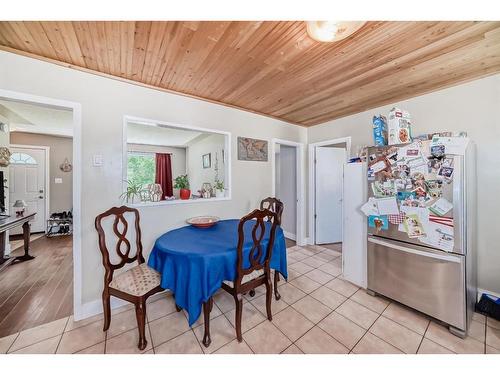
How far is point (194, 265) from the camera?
1379mm

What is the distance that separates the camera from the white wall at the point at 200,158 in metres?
3.96

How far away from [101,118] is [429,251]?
330cm

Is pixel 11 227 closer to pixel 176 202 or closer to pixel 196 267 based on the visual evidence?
pixel 176 202

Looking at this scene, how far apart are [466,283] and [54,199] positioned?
7412 millimetres

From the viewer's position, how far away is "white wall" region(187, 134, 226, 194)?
396 cm

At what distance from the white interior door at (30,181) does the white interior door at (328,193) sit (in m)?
6.28

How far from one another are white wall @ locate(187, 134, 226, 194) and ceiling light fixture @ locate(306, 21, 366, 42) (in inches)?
97.5

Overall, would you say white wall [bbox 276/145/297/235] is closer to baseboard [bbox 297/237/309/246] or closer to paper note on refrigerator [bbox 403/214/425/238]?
baseboard [bbox 297/237/309/246]

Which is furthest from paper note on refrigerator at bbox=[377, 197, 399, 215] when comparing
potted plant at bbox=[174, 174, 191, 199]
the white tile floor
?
potted plant at bbox=[174, 174, 191, 199]

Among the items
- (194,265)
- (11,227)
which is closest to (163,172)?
(11,227)

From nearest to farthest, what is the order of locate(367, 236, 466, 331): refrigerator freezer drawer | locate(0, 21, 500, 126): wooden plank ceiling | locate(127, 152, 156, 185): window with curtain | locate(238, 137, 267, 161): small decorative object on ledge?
locate(0, 21, 500, 126): wooden plank ceiling
locate(367, 236, 466, 331): refrigerator freezer drawer
locate(238, 137, 267, 161): small decorative object on ledge
locate(127, 152, 156, 185): window with curtain

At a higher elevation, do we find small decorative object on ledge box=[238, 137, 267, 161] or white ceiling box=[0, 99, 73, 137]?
white ceiling box=[0, 99, 73, 137]

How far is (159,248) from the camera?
1.59 meters

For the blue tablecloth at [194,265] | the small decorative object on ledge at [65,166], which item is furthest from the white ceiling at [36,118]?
the blue tablecloth at [194,265]
